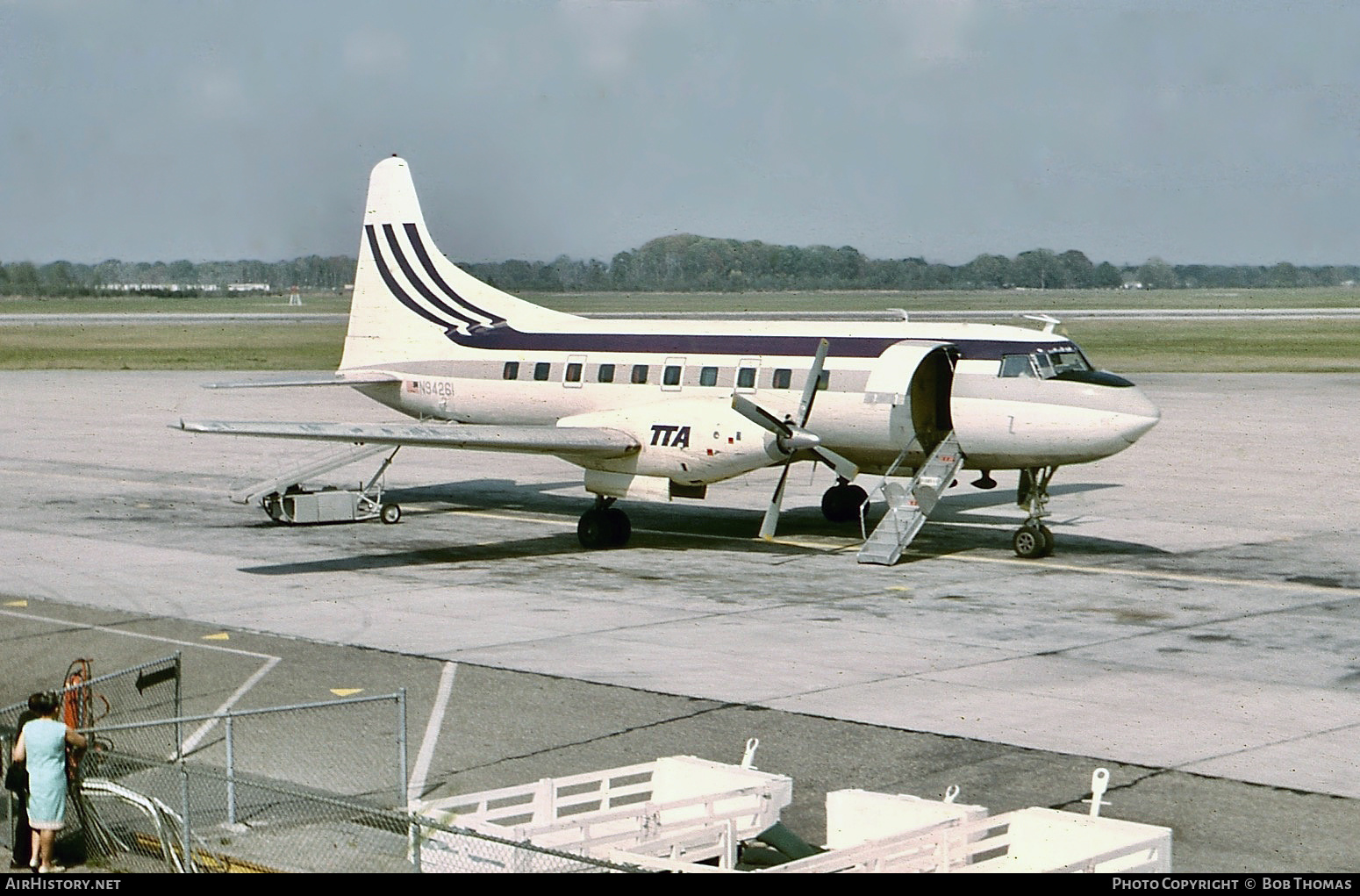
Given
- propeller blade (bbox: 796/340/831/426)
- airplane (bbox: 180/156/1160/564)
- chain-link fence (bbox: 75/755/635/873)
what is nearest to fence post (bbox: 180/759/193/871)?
chain-link fence (bbox: 75/755/635/873)

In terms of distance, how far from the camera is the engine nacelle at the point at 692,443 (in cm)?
2802

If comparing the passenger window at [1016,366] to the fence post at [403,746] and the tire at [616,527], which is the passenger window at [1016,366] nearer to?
the tire at [616,527]

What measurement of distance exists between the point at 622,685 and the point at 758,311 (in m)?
125

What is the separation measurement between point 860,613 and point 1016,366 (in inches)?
280

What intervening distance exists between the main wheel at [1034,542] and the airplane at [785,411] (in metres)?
0.03

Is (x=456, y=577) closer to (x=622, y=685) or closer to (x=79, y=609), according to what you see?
(x=79, y=609)

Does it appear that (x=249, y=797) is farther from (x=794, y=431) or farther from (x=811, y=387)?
(x=811, y=387)

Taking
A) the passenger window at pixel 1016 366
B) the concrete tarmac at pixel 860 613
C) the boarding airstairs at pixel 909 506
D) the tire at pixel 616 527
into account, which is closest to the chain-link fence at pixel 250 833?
the concrete tarmac at pixel 860 613

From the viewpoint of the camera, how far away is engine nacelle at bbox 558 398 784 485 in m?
28.0

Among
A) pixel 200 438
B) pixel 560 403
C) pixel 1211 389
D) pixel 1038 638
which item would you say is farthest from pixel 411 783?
pixel 1211 389

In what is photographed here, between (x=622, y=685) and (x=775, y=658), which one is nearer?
(x=622, y=685)

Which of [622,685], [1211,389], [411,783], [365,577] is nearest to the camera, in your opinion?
[411,783]

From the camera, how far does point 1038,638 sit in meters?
22.3

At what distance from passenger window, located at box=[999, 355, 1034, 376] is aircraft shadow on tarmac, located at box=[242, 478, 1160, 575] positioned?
3761 millimetres
